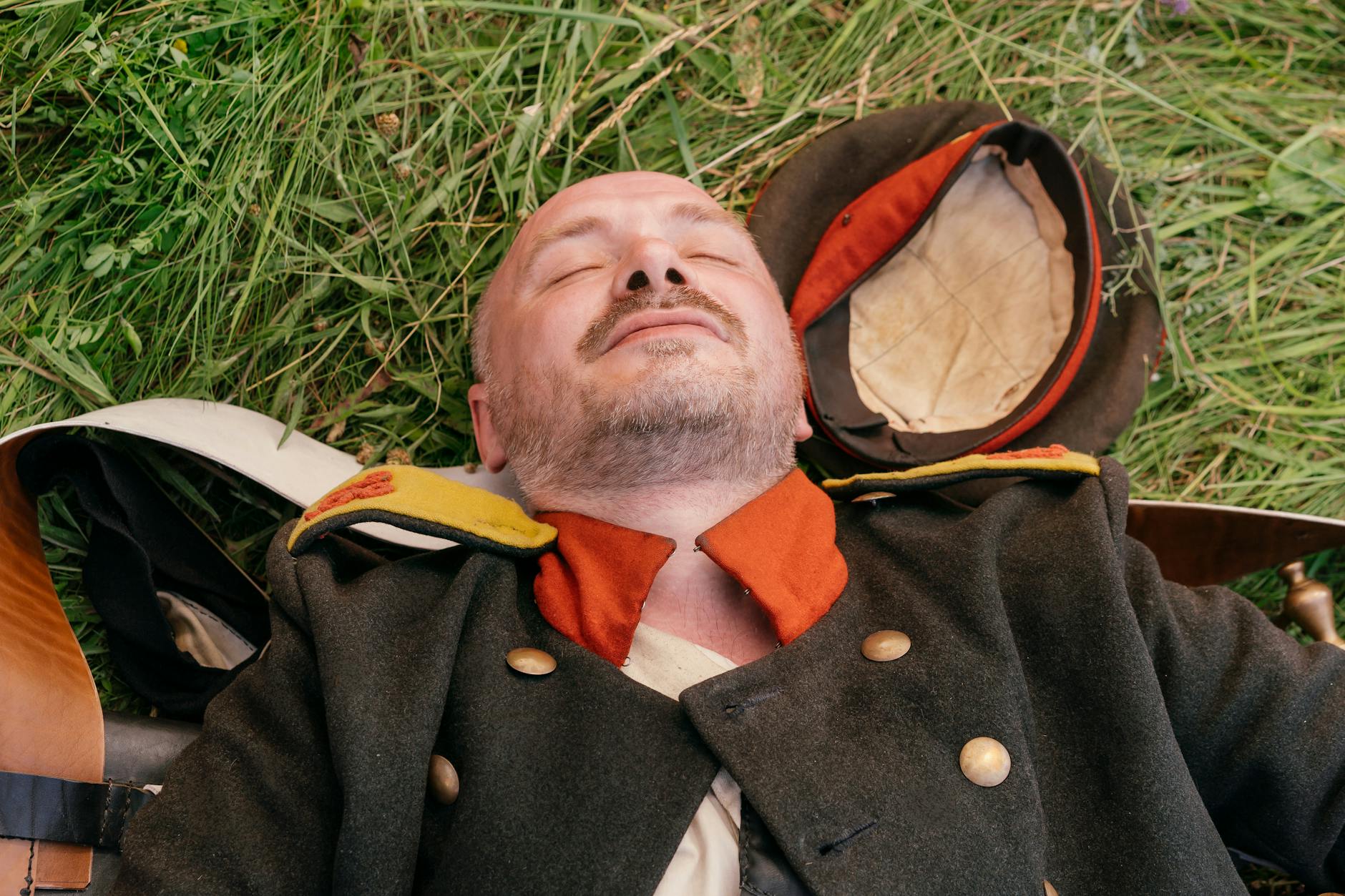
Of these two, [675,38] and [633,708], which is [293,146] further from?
[633,708]

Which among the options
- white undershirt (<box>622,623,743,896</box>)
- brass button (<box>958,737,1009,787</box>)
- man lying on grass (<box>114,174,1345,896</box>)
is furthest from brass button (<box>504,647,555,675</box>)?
brass button (<box>958,737,1009,787</box>)

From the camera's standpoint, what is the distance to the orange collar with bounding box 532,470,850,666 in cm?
191

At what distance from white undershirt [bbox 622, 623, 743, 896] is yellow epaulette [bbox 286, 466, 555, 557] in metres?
0.36

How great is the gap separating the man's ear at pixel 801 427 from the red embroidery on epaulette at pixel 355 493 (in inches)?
20.3

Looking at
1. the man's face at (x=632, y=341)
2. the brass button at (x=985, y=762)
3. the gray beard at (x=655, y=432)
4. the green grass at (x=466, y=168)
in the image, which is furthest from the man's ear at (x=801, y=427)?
the brass button at (x=985, y=762)

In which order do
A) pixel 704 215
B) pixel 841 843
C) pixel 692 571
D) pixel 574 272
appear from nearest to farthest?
pixel 841 843, pixel 692 571, pixel 574 272, pixel 704 215

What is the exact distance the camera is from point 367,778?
5.55 feet

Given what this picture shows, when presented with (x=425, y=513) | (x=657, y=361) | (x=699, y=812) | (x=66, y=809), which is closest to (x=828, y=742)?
(x=699, y=812)

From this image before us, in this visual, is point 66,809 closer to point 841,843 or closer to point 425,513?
point 425,513

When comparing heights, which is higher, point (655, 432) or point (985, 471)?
point (655, 432)

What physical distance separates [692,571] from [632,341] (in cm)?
51

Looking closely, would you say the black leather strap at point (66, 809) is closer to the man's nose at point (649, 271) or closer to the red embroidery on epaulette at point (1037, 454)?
the man's nose at point (649, 271)

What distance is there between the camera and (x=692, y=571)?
2096 mm

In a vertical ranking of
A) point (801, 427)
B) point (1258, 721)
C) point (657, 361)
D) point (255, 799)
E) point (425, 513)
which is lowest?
point (1258, 721)
